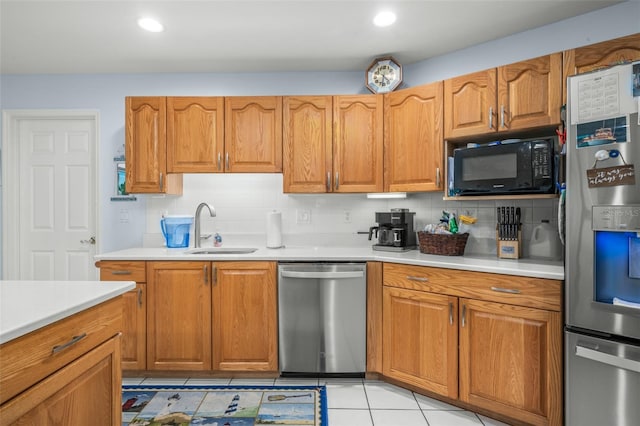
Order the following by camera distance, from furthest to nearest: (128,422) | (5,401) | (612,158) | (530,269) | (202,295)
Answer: (202,295)
(128,422)
(530,269)
(612,158)
(5,401)

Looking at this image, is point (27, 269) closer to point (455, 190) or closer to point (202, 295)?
point (202, 295)

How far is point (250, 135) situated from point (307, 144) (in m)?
0.48

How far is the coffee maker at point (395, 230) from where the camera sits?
2.61 meters

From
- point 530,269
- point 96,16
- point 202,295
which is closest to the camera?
point 530,269

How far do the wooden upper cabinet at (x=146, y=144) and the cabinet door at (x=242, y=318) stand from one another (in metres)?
1.00

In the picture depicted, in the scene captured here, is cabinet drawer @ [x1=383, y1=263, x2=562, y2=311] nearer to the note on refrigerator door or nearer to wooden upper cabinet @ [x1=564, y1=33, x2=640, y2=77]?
the note on refrigerator door

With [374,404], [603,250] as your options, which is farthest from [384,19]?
[374,404]

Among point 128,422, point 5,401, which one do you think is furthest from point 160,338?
point 5,401

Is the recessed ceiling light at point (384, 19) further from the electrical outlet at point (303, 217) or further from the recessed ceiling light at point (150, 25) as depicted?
the electrical outlet at point (303, 217)

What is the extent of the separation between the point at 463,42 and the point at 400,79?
1.72 ft

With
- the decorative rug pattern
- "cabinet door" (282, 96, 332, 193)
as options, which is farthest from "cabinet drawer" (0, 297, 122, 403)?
"cabinet door" (282, 96, 332, 193)

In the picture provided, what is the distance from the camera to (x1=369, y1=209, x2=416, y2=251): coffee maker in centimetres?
261

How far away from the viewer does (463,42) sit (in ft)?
8.55

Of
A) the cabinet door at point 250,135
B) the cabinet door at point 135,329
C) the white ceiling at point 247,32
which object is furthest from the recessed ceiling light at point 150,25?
the cabinet door at point 135,329
